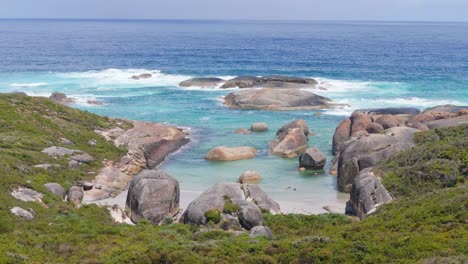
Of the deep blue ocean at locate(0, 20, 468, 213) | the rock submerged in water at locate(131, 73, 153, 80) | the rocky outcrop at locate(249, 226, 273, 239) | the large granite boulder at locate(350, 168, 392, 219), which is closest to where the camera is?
the rocky outcrop at locate(249, 226, 273, 239)

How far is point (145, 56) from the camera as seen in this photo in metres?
120

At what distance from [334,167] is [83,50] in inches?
4114

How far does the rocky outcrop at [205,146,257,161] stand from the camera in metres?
43.2

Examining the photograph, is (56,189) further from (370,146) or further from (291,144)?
(370,146)

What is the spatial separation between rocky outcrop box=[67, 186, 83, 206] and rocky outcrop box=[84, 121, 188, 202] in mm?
908

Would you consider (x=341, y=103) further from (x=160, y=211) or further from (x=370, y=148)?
(x=160, y=211)

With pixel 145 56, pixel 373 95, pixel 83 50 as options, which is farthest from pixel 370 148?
pixel 83 50

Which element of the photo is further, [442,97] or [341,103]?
[442,97]

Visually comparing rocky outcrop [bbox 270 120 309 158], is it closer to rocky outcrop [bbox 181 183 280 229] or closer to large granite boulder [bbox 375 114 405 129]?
large granite boulder [bbox 375 114 405 129]

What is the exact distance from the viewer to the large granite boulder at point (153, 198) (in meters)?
28.8

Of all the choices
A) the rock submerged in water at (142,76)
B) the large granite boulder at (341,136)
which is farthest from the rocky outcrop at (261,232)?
the rock submerged in water at (142,76)

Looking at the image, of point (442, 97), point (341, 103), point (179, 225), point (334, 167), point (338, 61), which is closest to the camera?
point (179, 225)

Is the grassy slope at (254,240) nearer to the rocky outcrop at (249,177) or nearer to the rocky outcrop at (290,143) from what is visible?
the rocky outcrop at (249,177)

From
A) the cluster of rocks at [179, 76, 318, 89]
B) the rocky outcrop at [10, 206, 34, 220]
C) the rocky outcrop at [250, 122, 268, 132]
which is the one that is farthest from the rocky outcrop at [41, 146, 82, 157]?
the cluster of rocks at [179, 76, 318, 89]
